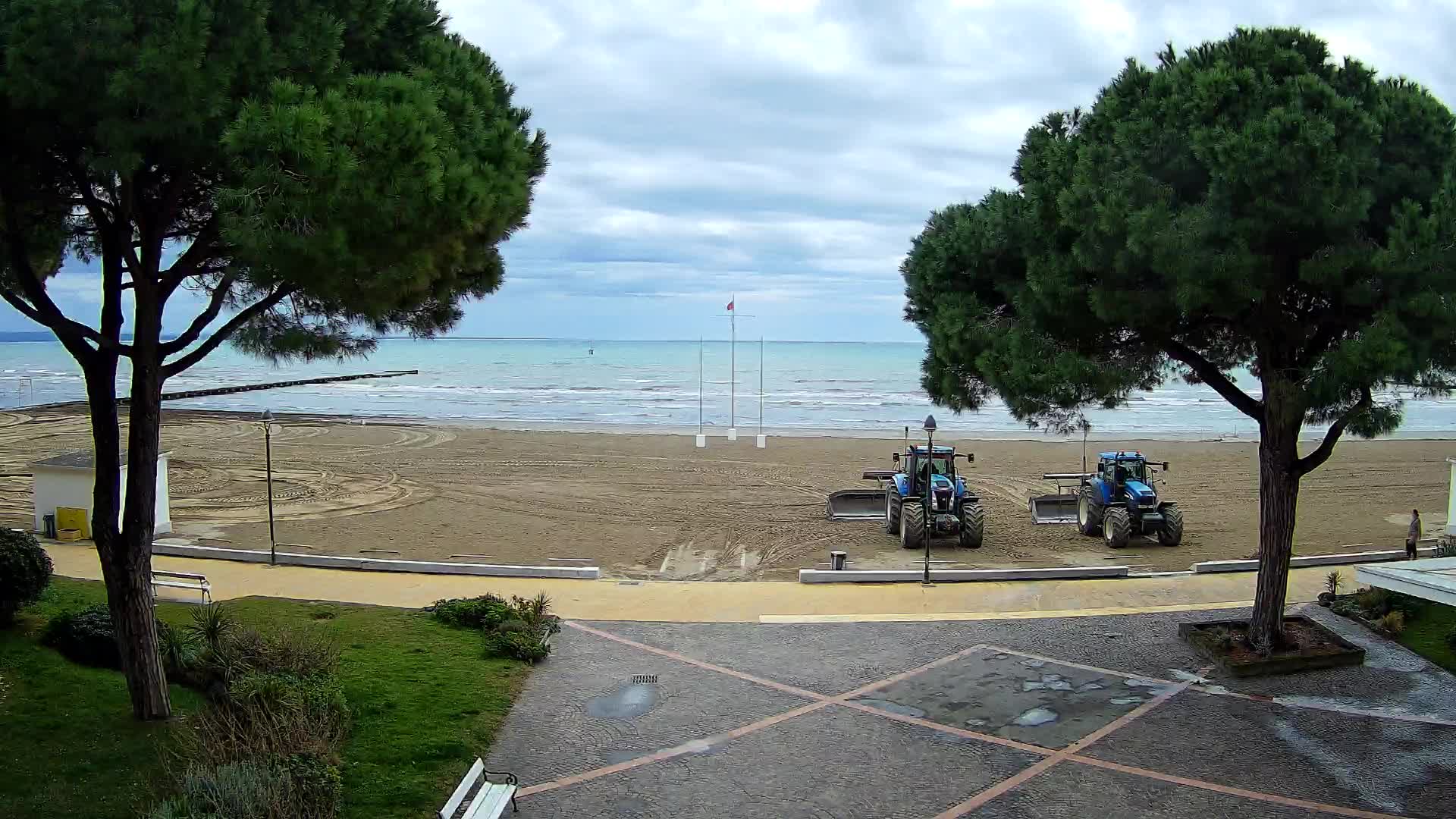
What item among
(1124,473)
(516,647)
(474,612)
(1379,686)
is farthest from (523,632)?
(1124,473)

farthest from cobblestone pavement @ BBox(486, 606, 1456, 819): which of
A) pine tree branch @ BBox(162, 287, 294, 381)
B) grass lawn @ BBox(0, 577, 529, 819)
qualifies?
pine tree branch @ BBox(162, 287, 294, 381)

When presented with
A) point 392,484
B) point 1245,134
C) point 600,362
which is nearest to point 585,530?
point 392,484

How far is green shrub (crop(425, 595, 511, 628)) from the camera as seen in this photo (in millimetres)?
11492

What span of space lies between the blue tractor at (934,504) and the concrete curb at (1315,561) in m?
4.21

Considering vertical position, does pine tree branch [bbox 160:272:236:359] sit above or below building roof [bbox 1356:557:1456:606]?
above

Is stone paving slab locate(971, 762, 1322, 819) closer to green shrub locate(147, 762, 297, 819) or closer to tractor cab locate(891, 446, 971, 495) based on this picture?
green shrub locate(147, 762, 297, 819)

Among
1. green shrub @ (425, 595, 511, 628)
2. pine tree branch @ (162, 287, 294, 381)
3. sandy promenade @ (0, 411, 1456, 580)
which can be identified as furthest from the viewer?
sandy promenade @ (0, 411, 1456, 580)

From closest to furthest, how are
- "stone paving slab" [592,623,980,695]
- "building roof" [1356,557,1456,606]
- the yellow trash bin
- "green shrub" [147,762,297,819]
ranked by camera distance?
"green shrub" [147,762,297,819] → "building roof" [1356,557,1456,606] → "stone paving slab" [592,623,980,695] → the yellow trash bin

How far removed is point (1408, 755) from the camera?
8172mm

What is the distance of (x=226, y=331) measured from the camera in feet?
25.8

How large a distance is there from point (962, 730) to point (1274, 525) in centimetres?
441

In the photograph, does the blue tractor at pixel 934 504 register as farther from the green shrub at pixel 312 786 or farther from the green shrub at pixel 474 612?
the green shrub at pixel 312 786

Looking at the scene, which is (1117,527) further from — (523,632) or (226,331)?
(226,331)

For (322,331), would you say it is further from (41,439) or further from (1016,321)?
(41,439)
